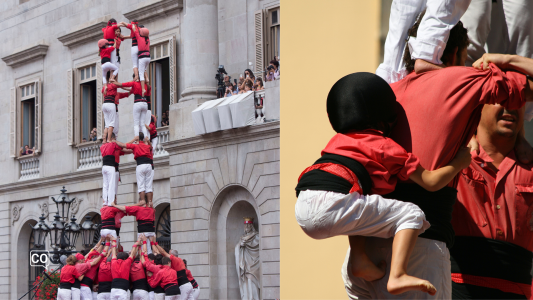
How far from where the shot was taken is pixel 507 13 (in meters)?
3.85

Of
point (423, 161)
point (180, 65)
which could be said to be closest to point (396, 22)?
point (423, 161)

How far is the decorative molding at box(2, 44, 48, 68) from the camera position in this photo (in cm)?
2861

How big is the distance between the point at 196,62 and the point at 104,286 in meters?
8.88

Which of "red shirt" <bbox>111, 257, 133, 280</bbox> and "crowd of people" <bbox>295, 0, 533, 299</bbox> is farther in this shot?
"red shirt" <bbox>111, 257, 133, 280</bbox>

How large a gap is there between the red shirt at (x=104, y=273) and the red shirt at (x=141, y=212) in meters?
1.41

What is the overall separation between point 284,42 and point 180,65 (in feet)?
63.2

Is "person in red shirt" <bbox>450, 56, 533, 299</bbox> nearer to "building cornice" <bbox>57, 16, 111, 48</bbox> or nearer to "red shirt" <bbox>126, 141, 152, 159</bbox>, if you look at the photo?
"red shirt" <bbox>126, 141, 152, 159</bbox>

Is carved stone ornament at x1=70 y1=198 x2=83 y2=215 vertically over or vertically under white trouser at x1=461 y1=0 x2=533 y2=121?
under

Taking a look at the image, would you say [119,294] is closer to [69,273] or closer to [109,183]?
[69,273]

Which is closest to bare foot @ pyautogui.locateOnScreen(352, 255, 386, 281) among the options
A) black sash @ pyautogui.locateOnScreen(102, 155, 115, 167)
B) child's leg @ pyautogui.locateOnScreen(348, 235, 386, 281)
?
child's leg @ pyautogui.locateOnScreen(348, 235, 386, 281)

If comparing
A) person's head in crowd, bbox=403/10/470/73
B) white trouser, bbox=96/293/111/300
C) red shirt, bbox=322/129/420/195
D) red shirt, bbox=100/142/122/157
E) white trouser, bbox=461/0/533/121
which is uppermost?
red shirt, bbox=100/142/122/157

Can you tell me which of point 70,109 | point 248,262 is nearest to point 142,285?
point 248,262

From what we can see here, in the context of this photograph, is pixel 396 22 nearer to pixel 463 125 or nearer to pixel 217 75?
pixel 463 125

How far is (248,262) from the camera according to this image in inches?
792
